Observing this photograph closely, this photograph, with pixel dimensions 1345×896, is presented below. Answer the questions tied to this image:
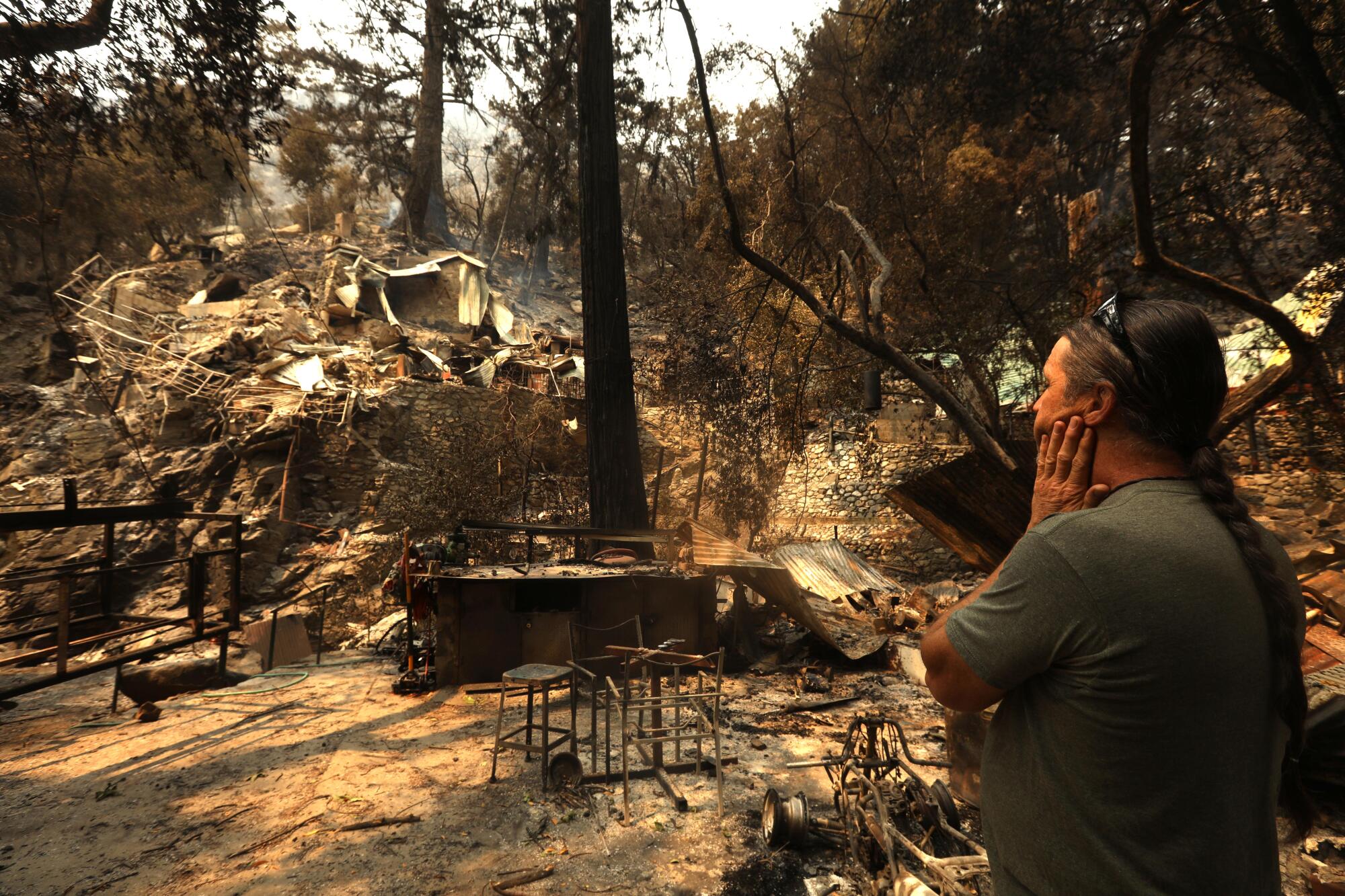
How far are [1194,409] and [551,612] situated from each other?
24.5ft

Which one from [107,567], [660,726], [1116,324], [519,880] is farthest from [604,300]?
[1116,324]

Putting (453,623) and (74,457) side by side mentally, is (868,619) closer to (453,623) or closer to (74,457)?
(453,623)

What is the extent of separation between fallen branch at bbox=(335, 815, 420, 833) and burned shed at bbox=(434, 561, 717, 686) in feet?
9.45

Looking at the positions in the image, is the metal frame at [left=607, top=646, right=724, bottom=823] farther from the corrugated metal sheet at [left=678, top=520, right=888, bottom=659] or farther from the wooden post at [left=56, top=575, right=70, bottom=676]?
the wooden post at [left=56, top=575, right=70, bottom=676]

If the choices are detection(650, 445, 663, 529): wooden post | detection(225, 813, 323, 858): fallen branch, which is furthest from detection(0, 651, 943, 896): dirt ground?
detection(650, 445, 663, 529): wooden post

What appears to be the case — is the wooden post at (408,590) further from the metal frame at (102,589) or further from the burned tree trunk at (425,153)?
the burned tree trunk at (425,153)

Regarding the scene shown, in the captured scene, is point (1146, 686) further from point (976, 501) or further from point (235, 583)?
point (235, 583)

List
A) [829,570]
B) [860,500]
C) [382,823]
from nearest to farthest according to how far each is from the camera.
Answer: [382,823], [829,570], [860,500]

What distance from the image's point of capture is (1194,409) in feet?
3.91

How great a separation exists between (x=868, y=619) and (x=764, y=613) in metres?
2.32

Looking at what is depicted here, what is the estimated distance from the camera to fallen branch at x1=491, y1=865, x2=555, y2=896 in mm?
3965

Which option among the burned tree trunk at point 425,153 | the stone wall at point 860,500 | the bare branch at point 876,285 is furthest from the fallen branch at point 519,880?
the burned tree trunk at point 425,153

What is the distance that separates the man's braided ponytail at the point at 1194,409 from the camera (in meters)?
1.10

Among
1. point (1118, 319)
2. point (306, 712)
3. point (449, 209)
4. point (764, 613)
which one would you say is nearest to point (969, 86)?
point (764, 613)
